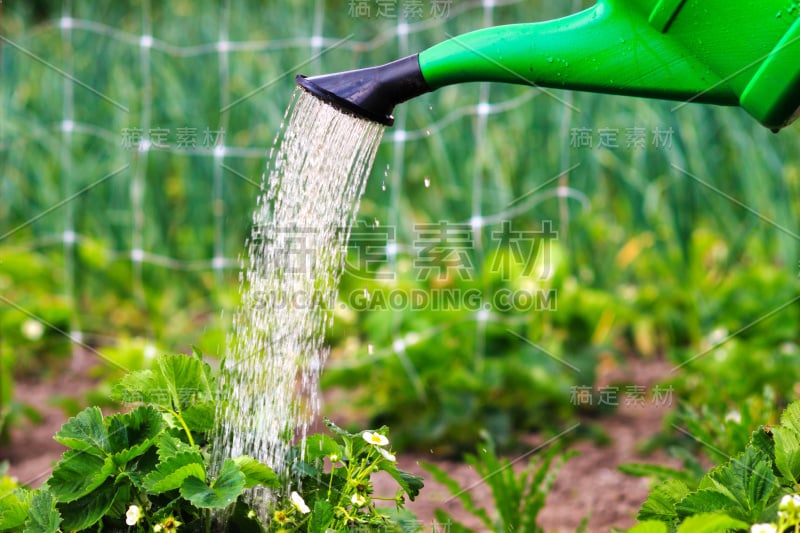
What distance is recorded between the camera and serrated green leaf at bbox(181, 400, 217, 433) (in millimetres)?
1245

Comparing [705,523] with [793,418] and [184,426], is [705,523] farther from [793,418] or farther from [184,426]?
[184,426]

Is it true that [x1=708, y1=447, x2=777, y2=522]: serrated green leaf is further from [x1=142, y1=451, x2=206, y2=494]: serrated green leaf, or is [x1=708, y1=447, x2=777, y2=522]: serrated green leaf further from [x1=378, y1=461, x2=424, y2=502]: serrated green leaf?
[x1=142, y1=451, x2=206, y2=494]: serrated green leaf

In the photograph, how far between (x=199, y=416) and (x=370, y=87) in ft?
1.64

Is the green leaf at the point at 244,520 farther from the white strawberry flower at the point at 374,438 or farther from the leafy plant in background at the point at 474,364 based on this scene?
the leafy plant in background at the point at 474,364

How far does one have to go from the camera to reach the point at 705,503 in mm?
1104

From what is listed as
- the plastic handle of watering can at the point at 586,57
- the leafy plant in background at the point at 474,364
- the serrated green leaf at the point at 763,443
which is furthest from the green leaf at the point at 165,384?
the leafy plant in background at the point at 474,364

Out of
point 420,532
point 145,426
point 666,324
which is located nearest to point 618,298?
point 666,324

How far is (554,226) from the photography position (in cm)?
285

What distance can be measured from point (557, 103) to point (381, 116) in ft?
5.83

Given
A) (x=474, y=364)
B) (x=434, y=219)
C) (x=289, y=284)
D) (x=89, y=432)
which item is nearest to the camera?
(x=89, y=432)

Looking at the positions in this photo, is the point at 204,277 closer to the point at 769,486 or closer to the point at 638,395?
the point at 638,395

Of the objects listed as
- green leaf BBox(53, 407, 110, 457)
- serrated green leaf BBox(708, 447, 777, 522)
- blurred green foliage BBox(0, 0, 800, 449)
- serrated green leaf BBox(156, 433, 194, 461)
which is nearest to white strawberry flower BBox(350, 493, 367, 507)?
serrated green leaf BBox(156, 433, 194, 461)

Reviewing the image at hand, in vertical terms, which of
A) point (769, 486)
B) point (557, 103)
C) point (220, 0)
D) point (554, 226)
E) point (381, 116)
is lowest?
point (769, 486)

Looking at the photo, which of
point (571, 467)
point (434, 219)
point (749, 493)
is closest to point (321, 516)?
point (749, 493)
